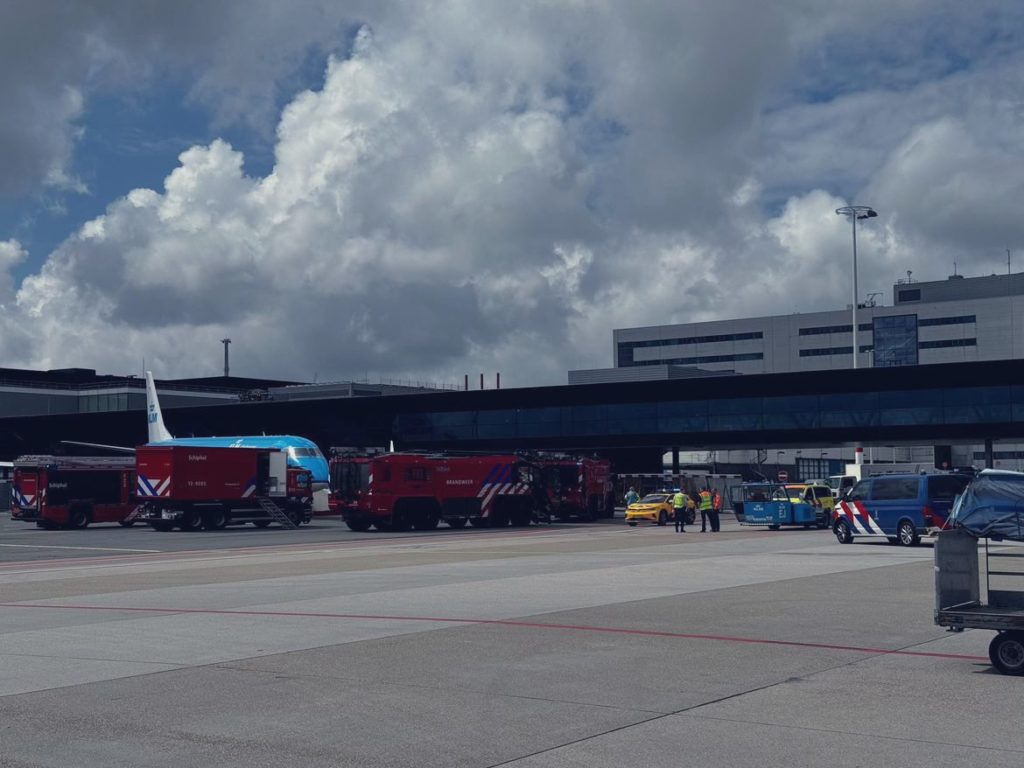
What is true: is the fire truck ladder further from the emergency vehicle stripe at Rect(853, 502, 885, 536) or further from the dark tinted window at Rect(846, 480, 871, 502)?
the emergency vehicle stripe at Rect(853, 502, 885, 536)

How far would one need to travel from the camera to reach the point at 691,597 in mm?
19359

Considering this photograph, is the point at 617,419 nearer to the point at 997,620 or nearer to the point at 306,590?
the point at 306,590

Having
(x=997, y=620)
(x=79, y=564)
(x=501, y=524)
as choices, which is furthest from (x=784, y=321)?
(x=997, y=620)

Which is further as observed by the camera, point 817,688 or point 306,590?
point 306,590

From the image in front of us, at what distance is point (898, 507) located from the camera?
35.2 m

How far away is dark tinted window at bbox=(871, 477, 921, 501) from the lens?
35.2m

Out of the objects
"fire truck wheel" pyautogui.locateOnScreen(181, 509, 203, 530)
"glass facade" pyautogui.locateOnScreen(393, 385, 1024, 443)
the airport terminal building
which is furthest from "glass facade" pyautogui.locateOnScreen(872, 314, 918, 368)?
"fire truck wheel" pyautogui.locateOnScreen(181, 509, 203, 530)

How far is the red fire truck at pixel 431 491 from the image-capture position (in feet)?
156

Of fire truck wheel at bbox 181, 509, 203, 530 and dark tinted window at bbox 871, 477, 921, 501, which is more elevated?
dark tinted window at bbox 871, 477, 921, 501

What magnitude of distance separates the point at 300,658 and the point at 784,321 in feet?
447

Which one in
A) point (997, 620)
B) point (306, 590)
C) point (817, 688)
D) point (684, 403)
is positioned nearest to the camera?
point (817, 688)

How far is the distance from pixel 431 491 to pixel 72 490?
50.9 ft

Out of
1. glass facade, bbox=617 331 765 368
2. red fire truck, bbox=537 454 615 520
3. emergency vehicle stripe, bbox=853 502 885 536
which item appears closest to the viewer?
emergency vehicle stripe, bbox=853 502 885 536

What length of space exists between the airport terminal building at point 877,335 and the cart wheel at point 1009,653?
114 meters
